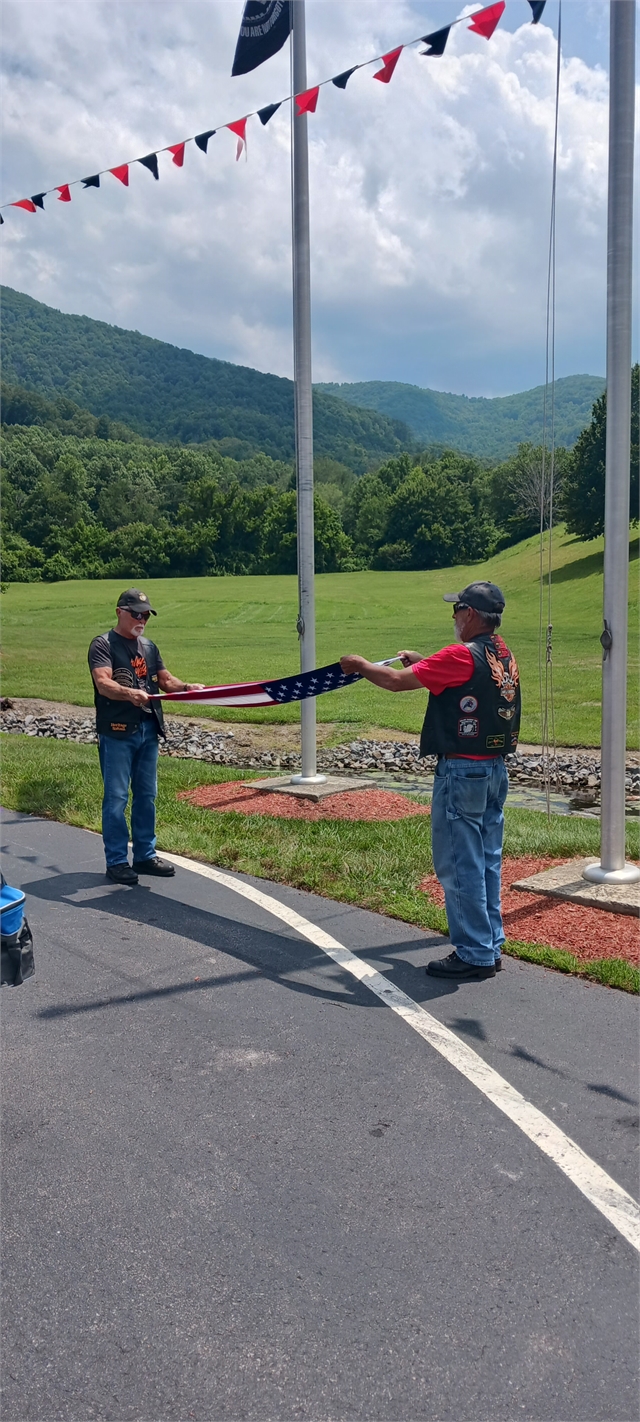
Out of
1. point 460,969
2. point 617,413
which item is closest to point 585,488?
point 617,413

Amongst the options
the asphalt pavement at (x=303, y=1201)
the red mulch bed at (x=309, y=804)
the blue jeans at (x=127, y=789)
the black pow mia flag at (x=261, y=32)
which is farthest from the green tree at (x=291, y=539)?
the asphalt pavement at (x=303, y=1201)

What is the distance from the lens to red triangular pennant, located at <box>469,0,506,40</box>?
7527 millimetres

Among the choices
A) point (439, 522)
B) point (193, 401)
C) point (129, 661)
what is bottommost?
point (129, 661)

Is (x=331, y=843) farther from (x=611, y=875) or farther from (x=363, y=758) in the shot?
(x=363, y=758)

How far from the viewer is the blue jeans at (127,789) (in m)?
7.65

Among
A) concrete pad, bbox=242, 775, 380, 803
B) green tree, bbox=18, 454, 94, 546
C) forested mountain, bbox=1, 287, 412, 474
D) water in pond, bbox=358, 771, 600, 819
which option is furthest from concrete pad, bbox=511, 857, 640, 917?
forested mountain, bbox=1, 287, 412, 474

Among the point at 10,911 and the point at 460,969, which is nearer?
the point at 10,911

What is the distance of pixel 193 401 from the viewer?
179375 mm

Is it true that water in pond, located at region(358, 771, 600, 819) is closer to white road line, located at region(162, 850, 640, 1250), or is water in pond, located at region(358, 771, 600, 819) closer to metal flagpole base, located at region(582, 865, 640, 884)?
metal flagpole base, located at region(582, 865, 640, 884)

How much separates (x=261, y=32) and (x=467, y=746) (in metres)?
9.01

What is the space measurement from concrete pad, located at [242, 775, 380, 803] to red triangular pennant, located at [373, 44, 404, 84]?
6293 mm

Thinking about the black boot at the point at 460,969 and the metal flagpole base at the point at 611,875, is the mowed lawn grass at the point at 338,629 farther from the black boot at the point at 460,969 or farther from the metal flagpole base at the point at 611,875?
the black boot at the point at 460,969

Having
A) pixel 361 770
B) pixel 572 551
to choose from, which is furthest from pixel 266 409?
pixel 361 770

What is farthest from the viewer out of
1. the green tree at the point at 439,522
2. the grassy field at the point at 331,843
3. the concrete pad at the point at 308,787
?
the green tree at the point at 439,522
